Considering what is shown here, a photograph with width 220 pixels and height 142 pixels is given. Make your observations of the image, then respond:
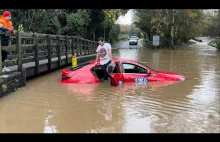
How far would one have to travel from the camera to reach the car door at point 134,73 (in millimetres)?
11703

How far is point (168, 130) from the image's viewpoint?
6.34 m

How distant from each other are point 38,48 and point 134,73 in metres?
4.18

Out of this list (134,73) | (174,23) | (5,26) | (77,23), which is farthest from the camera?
(174,23)

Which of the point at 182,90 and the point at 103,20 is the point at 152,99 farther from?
the point at 103,20

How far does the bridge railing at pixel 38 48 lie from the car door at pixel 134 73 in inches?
135

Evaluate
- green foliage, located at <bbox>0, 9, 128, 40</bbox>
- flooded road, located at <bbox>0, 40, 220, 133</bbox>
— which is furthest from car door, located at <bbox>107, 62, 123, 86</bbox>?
green foliage, located at <bbox>0, 9, 128, 40</bbox>

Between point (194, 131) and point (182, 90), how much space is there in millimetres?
4591

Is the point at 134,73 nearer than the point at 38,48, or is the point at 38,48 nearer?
the point at 134,73

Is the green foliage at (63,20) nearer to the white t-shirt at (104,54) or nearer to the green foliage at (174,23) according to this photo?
the green foliage at (174,23)

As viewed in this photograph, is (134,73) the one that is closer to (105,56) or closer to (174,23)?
(105,56)

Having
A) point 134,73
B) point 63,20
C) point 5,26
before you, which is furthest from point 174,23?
point 5,26

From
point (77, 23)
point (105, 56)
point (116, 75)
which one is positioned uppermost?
point (77, 23)

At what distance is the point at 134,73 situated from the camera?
11.9 m

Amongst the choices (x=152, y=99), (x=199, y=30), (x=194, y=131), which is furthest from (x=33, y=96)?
(x=199, y=30)
